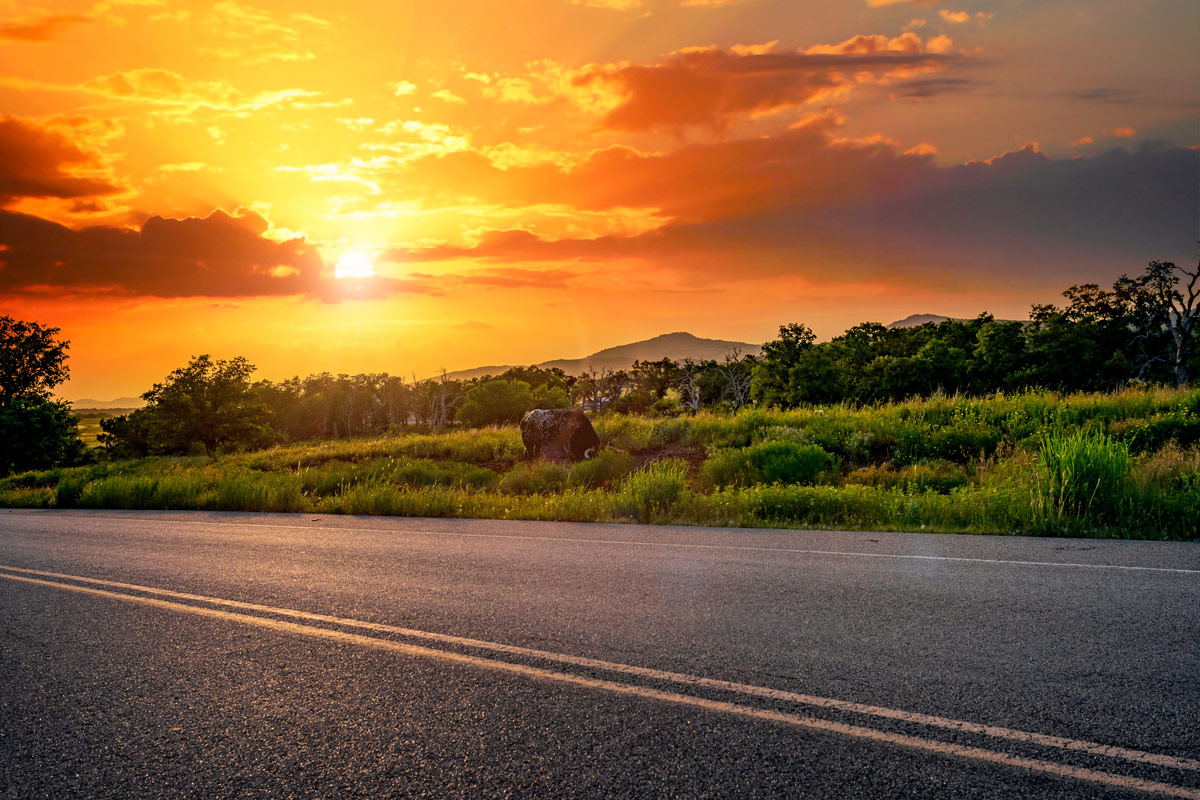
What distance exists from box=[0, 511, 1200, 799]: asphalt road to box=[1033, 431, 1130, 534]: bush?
5.09ft

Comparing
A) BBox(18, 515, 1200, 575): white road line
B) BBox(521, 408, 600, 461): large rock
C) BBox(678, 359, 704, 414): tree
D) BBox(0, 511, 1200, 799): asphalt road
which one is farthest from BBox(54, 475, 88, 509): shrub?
BBox(678, 359, 704, 414): tree

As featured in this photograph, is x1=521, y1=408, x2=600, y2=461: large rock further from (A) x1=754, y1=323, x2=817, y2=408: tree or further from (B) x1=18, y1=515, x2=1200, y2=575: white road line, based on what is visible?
(A) x1=754, y1=323, x2=817, y2=408: tree

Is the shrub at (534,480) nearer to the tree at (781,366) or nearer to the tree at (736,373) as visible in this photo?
the tree at (781,366)

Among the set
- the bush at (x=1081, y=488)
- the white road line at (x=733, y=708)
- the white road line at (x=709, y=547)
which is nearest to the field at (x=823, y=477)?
the bush at (x=1081, y=488)

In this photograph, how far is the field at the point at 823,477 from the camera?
32.1ft

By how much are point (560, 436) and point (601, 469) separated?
3.12 m

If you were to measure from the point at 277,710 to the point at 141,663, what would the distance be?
1598 millimetres

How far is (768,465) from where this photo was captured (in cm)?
1527

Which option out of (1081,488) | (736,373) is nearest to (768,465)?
(1081,488)

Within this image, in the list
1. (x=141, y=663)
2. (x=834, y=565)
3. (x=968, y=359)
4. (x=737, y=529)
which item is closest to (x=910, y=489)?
(x=737, y=529)

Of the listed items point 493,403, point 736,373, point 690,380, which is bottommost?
point 493,403

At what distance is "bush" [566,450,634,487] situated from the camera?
16688 mm

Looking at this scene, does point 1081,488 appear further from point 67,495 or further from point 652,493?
point 67,495

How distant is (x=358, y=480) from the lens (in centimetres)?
1681
